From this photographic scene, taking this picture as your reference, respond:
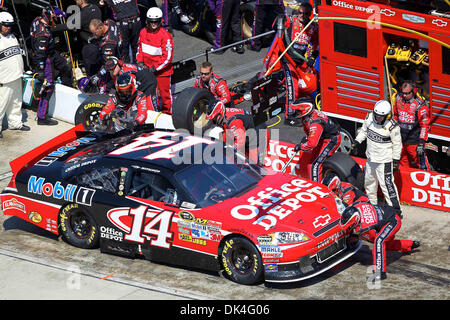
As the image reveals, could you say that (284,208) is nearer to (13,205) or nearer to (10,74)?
(13,205)

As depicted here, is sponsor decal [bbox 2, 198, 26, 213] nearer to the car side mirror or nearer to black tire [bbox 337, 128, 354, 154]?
the car side mirror

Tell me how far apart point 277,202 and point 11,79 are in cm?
707

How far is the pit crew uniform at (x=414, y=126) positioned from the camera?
12.6 m

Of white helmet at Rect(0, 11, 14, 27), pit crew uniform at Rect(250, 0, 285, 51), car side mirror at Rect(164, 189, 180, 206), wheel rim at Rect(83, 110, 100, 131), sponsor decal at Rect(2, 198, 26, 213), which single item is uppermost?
white helmet at Rect(0, 11, 14, 27)

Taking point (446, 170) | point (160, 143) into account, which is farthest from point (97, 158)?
point (446, 170)

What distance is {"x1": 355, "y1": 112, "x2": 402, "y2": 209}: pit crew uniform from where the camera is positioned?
39.0 ft

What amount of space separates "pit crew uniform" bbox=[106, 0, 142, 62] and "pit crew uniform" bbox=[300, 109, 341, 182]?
5537mm

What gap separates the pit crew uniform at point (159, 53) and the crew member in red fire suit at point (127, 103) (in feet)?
6.36

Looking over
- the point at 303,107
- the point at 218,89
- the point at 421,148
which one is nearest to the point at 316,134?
the point at 303,107

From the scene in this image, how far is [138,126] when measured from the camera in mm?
12391

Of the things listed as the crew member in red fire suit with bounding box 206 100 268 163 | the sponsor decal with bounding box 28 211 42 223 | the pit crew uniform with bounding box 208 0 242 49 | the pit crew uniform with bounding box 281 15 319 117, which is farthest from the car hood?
the pit crew uniform with bounding box 208 0 242 49

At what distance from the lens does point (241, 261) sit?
32.6 feet

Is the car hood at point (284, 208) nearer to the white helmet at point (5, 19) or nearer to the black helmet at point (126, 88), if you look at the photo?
the black helmet at point (126, 88)

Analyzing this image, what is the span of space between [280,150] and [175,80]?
3473 mm
